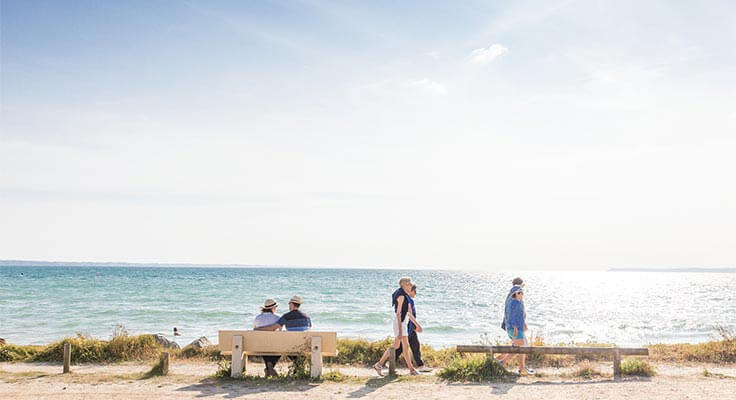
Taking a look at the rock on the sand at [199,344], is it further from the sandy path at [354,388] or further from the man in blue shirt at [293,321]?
the man in blue shirt at [293,321]

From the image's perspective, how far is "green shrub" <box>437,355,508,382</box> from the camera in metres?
10.6

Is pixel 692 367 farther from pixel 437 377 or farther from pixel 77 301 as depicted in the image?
pixel 77 301

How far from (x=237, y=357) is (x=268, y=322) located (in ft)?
2.67

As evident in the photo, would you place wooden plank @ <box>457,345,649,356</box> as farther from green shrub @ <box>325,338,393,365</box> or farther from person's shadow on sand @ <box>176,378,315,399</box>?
person's shadow on sand @ <box>176,378,315,399</box>

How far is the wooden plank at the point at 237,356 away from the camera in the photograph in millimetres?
10602

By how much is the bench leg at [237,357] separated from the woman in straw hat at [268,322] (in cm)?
42

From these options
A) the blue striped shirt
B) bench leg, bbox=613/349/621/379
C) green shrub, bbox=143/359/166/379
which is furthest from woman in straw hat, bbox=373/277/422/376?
green shrub, bbox=143/359/166/379

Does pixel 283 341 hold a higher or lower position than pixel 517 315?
lower

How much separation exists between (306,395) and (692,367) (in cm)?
822

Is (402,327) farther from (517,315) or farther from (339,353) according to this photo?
(339,353)

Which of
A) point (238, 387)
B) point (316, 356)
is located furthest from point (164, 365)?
point (316, 356)

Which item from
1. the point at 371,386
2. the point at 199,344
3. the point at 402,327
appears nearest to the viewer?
the point at 371,386

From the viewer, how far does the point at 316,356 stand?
10492mm

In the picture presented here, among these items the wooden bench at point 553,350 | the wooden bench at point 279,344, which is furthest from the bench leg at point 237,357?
the wooden bench at point 553,350
